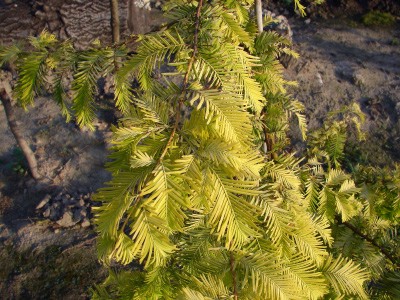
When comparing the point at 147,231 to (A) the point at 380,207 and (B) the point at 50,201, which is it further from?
(B) the point at 50,201

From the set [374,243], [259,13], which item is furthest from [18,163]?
[374,243]

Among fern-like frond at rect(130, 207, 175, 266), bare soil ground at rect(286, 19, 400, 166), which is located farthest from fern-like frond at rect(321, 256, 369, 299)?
bare soil ground at rect(286, 19, 400, 166)

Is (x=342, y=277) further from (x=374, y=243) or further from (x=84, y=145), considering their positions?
(x=84, y=145)

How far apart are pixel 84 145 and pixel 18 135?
873 millimetres

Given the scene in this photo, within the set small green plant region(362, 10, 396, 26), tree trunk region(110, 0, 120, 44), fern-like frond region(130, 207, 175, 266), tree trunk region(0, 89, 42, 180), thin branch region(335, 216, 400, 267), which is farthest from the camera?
small green plant region(362, 10, 396, 26)

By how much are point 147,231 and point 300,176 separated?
3.18 ft

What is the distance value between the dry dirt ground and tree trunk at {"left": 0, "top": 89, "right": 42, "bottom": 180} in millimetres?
181

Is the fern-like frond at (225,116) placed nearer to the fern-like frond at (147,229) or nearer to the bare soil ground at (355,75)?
the fern-like frond at (147,229)

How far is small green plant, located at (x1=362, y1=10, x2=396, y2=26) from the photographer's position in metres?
6.31

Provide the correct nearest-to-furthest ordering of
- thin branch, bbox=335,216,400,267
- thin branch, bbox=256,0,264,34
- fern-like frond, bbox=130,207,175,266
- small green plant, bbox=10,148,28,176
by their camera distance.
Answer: fern-like frond, bbox=130,207,175,266 < thin branch, bbox=256,0,264,34 < thin branch, bbox=335,216,400,267 < small green plant, bbox=10,148,28,176

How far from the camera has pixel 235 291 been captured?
97 centimetres

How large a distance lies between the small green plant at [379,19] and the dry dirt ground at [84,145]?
5.5 inches

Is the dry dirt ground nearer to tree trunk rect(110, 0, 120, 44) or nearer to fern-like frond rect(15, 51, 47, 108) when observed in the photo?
tree trunk rect(110, 0, 120, 44)

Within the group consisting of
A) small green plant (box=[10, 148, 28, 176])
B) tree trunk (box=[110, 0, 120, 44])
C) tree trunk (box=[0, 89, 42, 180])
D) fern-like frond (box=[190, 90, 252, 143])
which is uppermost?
fern-like frond (box=[190, 90, 252, 143])
